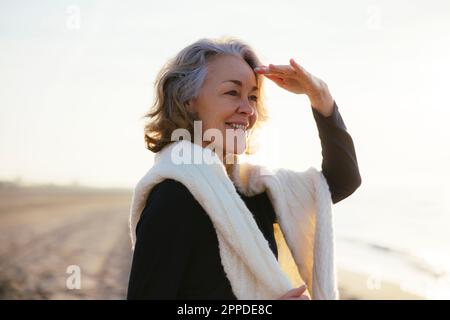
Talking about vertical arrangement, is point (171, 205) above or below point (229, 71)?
below

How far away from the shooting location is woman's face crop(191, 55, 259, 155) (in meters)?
2.43

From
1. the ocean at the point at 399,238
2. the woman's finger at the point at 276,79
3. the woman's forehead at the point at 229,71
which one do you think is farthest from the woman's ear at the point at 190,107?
the ocean at the point at 399,238

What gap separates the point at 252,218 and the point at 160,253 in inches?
15.9

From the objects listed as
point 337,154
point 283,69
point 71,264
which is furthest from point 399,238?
point 283,69

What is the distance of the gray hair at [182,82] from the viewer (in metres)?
2.49

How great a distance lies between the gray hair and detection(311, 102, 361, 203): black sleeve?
337mm

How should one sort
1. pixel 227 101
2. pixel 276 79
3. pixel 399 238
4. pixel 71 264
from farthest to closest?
pixel 399 238
pixel 71 264
pixel 276 79
pixel 227 101

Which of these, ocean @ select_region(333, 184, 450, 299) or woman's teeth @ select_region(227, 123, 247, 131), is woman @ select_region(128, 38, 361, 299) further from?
ocean @ select_region(333, 184, 450, 299)

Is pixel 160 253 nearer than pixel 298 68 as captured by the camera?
Yes

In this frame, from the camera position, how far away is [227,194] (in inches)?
86.7

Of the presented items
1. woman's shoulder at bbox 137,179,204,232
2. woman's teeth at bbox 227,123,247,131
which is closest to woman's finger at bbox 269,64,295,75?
woman's teeth at bbox 227,123,247,131

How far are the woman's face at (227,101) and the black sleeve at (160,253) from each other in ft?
1.59

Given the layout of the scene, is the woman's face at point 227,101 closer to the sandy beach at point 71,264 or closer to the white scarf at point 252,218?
the white scarf at point 252,218

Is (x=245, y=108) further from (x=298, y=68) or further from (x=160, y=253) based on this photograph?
(x=160, y=253)
